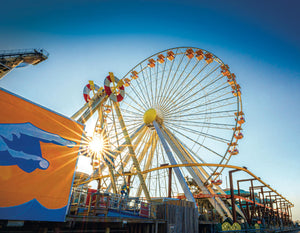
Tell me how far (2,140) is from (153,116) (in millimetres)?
16102

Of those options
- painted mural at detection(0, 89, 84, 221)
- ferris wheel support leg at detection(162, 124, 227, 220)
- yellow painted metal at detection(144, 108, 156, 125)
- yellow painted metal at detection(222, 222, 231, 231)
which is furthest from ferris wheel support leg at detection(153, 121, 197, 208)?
painted mural at detection(0, 89, 84, 221)

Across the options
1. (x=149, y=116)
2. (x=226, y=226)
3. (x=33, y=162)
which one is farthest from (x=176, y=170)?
(x=33, y=162)

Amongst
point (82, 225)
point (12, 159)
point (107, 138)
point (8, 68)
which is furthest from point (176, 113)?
point (8, 68)

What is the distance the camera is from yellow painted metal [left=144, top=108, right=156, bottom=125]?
71.1 ft

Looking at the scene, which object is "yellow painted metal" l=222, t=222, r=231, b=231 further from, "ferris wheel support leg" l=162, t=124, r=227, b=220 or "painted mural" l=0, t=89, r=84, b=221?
"painted mural" l=0, t=89, r=84, b=221

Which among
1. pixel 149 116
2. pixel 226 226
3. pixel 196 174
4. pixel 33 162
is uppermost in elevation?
pixel 149 116

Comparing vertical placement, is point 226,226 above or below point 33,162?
below

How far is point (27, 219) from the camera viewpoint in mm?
6223

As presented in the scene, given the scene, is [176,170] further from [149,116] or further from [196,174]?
[149,116]

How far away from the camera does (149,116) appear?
21750mm

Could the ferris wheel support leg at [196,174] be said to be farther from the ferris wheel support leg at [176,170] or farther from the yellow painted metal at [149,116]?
the yellow painted metal at [149,116]

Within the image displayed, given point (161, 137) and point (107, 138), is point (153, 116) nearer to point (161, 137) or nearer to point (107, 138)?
point (161, 137)

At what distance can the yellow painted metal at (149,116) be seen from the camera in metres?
21.7

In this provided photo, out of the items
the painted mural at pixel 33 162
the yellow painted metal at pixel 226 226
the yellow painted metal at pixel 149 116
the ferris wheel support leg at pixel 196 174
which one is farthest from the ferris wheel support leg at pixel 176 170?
the painted mural at pixel 33 162
